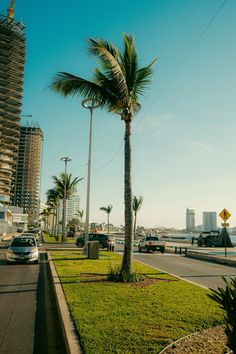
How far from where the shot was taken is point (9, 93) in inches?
5002

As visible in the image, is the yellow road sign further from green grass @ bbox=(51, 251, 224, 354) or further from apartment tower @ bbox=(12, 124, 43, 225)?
apartment tower @ bbox=(12, 124, 43, 225)

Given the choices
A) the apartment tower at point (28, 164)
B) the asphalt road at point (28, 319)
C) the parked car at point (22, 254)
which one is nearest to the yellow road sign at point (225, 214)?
the parked car at point (22, 254)

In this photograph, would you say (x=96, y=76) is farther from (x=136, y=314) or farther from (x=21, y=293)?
(x=136, y=314)

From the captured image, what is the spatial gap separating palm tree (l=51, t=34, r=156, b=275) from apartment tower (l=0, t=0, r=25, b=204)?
112643 millimetres

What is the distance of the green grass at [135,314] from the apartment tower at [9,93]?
11581 centimetres

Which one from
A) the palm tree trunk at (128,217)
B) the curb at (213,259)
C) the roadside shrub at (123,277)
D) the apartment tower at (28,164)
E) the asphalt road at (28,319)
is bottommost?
the curb at (213,259)

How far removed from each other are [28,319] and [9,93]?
13090cm

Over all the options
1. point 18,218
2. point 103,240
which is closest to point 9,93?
point 18,218

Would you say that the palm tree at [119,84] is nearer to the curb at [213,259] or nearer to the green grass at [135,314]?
the green grass at [135,314]

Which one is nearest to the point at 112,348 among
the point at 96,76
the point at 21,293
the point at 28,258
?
the point at 21,293

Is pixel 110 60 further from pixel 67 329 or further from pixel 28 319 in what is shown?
pixel 67 329

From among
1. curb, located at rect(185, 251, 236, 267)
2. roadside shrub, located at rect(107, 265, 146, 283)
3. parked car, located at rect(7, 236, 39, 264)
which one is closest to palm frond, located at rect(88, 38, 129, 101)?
roadside shrub, located at rect(107, 265, 146, 283)

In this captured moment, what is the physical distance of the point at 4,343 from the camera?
5680 mm

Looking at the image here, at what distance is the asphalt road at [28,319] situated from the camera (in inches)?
220
